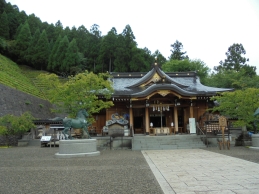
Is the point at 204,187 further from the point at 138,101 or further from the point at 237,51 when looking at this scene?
the point at 237,51

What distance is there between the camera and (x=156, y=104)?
19.6 m

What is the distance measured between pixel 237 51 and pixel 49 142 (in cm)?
4724

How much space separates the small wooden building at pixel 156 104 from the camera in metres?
18.8

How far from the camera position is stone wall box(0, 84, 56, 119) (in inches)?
981

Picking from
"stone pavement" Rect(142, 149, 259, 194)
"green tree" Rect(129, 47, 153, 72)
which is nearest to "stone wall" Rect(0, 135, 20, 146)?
"stone pavement" Rect(142, 149, 259, 194)

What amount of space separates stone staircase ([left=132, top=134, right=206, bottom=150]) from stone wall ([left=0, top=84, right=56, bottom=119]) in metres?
15.8

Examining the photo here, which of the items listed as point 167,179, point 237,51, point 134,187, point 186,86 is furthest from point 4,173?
point 237,51

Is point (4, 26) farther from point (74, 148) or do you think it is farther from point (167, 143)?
point (167, 143)

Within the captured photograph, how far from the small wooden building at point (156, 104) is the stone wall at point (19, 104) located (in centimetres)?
1091

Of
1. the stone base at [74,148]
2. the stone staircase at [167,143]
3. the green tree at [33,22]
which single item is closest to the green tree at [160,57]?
the green tree at [33,22]

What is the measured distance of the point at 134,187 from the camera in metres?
5.32

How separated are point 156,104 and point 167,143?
4.69m

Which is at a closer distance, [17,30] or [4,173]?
[4,173]

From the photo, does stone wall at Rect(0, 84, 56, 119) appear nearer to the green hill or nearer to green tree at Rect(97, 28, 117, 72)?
the green hill
